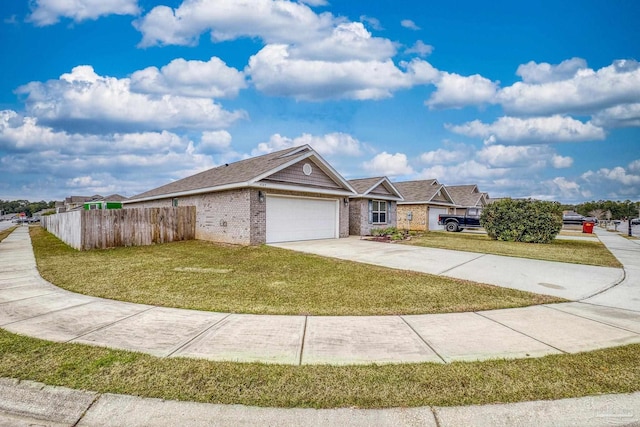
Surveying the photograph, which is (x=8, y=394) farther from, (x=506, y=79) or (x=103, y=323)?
(x=506, y=79)

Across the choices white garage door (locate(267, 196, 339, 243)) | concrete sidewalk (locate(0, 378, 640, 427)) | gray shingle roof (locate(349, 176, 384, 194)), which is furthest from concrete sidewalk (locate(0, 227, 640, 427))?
gray shingle roof (locate(349, 176, 384, 194))

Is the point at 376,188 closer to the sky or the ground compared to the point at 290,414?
closer to the sky

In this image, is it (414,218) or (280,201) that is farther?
(414,218)

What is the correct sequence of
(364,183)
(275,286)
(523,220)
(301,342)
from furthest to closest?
(364,183)
(523,220)
(275,286)
(301,342)

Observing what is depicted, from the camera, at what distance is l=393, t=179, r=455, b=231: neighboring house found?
27.9 m

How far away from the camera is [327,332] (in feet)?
13.8

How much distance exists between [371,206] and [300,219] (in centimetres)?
716

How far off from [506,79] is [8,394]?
23.1 m

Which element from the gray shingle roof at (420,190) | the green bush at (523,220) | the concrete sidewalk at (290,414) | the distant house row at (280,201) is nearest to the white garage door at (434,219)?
the gray shingle roof at (420,190)

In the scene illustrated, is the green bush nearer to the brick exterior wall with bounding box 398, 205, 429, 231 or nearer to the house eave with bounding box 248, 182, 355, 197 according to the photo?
the brick exterior wall with bounding box 398, 205, 429, 231

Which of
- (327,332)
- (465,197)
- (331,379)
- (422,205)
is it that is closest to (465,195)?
(465,197)

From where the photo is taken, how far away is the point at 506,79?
61.9ft

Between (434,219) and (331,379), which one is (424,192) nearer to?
(434,219)

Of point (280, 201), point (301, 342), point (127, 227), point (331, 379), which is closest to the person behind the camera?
point (331, 379)
